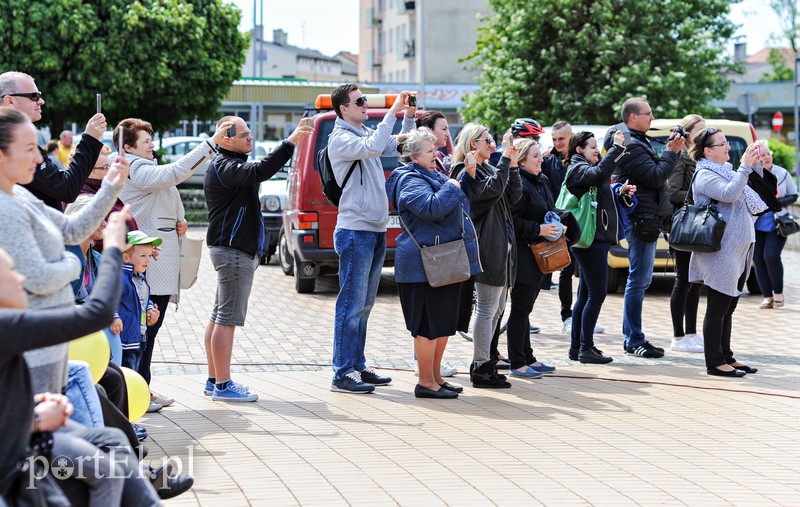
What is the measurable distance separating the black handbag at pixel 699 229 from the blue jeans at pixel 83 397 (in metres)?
5.52

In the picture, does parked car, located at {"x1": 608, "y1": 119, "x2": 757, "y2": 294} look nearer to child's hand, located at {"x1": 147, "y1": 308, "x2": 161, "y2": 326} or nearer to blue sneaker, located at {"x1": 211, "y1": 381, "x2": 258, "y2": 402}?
blue sneaker, located at {"x1": 211, "y1": 381, "x2": 258, "y2": 402}

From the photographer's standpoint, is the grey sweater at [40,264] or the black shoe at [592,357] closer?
the grey sweater at [40,264]

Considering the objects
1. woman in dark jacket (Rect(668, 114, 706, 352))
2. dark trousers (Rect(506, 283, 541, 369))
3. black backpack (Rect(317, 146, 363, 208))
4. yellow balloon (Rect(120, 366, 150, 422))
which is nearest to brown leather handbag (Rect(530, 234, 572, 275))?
dark trousers (Rect(506, 283, 541, 369))

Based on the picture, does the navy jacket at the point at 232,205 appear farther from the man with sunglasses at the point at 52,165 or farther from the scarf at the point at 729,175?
the scarf at the point at 729,175

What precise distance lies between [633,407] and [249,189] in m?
2.92


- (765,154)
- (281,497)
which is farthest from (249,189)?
(765,154)

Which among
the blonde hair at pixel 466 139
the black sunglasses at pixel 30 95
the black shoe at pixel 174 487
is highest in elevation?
the black sunglasses at pixel 30 95

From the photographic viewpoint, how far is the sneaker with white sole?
10109mm

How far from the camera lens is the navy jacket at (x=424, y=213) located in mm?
7559

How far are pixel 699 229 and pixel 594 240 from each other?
3.13 feet

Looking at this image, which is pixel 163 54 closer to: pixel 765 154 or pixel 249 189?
pixel 765 154

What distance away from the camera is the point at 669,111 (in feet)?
101

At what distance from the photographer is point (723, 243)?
8.75 meters

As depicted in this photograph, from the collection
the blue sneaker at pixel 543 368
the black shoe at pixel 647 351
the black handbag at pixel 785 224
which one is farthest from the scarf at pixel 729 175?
the black handbag at pixel 785 224
